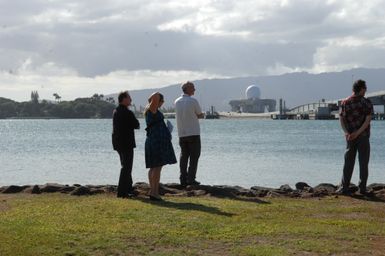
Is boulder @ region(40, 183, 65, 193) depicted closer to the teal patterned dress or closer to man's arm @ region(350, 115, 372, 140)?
the teal patterned dress

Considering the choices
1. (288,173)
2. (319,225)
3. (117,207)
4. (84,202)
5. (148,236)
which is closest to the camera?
(148,236)

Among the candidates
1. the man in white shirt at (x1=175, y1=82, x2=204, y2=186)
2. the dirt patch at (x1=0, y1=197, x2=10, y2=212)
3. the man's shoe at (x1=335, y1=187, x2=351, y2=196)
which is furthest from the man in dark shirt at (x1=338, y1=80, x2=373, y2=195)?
the dirt patch at (x1=0, y1=197, x2=10, y2=212)

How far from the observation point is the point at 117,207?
985 cm

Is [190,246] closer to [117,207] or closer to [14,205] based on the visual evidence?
[117,207]

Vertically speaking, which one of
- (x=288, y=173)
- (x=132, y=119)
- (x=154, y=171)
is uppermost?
(x=132, y=119)

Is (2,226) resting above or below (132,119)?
below

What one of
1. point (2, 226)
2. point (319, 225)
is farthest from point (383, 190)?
point (2, 226)

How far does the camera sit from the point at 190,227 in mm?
8344

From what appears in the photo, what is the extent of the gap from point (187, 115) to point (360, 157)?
3217mm

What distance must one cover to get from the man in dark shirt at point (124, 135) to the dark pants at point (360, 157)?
12.5 feet

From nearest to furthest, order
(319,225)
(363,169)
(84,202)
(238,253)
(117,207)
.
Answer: (238,253) < (319,225) < (117,207) < (84,202) < (363,169)

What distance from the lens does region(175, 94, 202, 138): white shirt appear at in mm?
A: 12398

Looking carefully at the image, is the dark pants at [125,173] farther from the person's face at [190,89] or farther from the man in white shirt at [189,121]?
the person's face at [190,89]

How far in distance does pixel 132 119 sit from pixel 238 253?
4.70m
